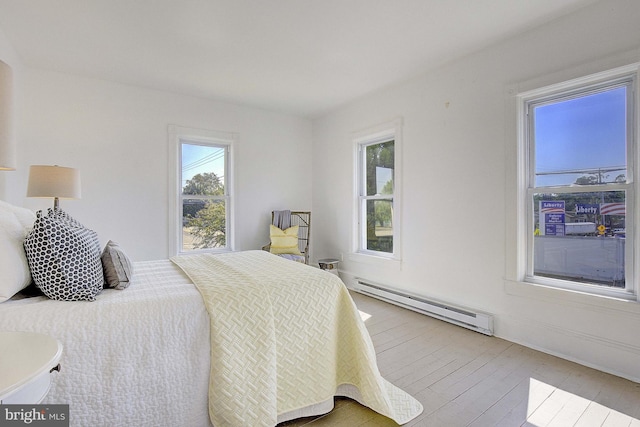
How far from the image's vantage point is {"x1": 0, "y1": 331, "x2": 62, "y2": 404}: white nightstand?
2.23 ft

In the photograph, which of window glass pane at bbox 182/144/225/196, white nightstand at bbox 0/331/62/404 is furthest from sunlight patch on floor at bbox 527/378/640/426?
window glass pane at bbox 182/144/225/196

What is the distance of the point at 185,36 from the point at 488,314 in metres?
3.60

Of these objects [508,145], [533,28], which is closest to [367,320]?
[508,145]

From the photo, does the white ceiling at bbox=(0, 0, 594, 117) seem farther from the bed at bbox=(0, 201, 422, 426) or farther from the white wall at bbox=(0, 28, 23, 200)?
the bed at bbox=(0, 201, 422, 426)

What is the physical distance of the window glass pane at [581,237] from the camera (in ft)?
7.23

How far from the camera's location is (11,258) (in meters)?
1.31

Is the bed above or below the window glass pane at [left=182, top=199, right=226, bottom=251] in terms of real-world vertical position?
below

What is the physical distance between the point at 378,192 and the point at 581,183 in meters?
2.15

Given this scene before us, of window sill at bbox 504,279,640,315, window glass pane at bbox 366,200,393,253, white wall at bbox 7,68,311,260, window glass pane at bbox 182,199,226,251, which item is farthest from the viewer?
window glass pane at bbox 182,199,226,251

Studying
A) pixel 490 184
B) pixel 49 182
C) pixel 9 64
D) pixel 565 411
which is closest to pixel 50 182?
pixel 49 182

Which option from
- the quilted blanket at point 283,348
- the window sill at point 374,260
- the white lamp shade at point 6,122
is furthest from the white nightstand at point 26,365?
the window sill at point 374,260

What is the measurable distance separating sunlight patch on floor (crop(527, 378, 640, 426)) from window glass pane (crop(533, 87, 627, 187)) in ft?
4.94

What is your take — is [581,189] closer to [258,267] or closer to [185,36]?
[258,267]

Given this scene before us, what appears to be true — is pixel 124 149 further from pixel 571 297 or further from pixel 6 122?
pixel 571 297
